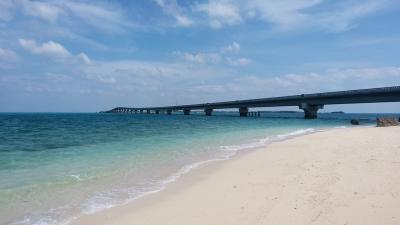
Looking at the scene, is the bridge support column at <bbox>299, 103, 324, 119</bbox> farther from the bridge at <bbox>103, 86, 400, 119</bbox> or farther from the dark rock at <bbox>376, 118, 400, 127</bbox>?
the dark rock at <bbox>376, 118, 400, 127</bbox>

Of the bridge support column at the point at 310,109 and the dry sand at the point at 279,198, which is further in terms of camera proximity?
the bridge support column at the point at 310,109

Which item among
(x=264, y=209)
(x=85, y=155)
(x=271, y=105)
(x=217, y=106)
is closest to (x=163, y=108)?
(x=217, y=106)

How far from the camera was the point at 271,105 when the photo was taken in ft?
314

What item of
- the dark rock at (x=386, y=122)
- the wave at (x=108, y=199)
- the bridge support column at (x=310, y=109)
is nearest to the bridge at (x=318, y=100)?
the bridge support column at (x=310, y=109)

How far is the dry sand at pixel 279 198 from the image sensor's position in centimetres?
609

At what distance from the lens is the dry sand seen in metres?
6.09

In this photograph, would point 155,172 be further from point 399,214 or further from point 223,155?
point 399,214

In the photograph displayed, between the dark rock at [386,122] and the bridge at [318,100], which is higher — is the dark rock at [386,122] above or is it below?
below

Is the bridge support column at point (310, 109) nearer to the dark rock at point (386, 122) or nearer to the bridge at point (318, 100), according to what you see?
the bridge at point (318, 100)

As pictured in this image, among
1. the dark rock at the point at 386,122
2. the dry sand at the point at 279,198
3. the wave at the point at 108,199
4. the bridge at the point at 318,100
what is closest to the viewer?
the dry sand at the point at 279,198

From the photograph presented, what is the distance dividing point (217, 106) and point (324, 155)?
113782 mm

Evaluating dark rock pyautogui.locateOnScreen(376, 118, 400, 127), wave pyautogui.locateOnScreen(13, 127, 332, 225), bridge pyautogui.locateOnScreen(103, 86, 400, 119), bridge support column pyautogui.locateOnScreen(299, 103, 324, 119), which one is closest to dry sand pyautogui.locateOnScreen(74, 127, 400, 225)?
wave pyautogui.locateOnScreen(13, 127, 332, 225)

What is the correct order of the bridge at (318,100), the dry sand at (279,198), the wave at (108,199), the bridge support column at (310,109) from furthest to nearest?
the bridge support column at (310,109) → the bridge at (318,100) → the wave at (108,199) → the dry sand at (279,198)

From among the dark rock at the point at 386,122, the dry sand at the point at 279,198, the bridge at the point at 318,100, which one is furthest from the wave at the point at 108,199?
the bridge at the point at 318,100
